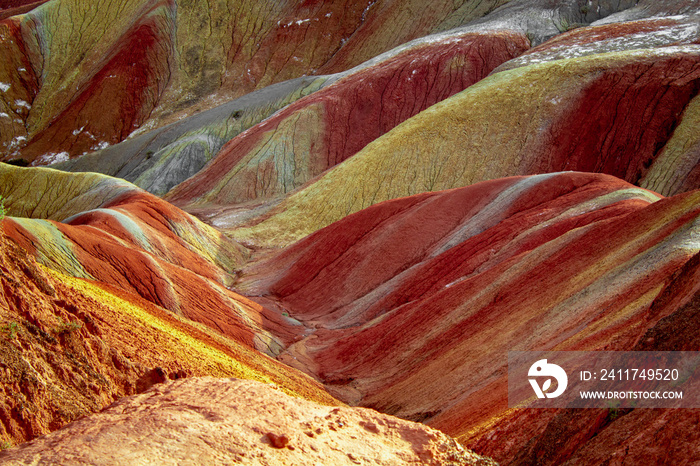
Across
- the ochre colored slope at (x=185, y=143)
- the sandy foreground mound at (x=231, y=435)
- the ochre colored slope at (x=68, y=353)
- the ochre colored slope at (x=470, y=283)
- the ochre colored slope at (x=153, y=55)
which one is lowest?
the sandy foreground mound at (x=231, y=435)

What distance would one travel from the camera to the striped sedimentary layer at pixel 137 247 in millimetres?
17406

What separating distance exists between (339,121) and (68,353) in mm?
39042

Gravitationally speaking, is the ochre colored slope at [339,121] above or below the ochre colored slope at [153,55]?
below

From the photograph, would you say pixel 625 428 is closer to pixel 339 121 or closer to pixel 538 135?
pixel 538 135

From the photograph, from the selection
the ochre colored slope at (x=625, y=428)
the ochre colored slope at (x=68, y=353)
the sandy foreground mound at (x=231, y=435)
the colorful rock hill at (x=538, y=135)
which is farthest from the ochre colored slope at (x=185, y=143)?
the ochre colored slope at (x=625, y=428)

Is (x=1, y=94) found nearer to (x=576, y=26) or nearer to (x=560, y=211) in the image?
(x=576, y=26)

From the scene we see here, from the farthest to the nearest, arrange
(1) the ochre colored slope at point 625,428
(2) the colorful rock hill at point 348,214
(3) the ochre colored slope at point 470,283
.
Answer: (3) the ochre colored slope at point 470,283
(2) the colorful rock hill at point 348,214
(1) the ochre colored slope at point 625,428

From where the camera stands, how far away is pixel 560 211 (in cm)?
2295

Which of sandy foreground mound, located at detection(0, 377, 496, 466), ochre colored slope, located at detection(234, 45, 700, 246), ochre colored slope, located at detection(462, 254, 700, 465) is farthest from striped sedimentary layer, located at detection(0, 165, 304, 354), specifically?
ochre colored slope, located at detection(462, 254, 700, 465)

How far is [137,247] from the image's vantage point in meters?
23.0

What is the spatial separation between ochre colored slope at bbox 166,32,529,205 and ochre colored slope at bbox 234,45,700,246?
23.6ft

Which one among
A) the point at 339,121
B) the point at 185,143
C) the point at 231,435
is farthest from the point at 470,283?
the point at 185,143

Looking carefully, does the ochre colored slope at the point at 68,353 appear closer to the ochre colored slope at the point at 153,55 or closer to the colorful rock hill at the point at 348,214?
the colorful rock hill at the point at 348,214

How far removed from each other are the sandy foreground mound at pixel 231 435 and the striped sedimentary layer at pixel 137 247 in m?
8.95
